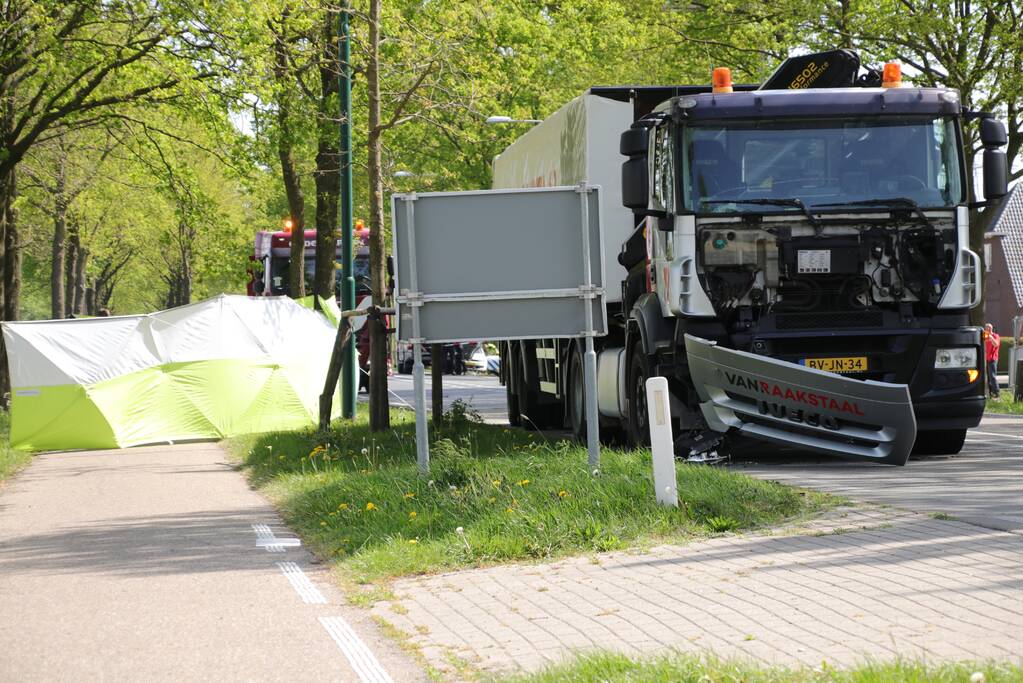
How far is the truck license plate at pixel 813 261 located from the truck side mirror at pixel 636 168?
1.38 m

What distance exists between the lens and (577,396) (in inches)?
647

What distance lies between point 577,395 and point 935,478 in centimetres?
514

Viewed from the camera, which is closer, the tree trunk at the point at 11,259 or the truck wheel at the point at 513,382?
the truck wheel at the point at 513,382

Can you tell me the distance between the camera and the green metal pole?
20.2 m

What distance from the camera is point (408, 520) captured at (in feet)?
32.5

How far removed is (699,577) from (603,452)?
4.62 meters

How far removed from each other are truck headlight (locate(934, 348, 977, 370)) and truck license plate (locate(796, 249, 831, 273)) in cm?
125

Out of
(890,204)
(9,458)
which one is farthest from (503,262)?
(9,458)

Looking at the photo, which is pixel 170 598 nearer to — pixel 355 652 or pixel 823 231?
pixel 355 652

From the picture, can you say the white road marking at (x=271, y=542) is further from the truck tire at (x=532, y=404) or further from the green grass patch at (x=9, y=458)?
the truck tire at (x=532, y=404)

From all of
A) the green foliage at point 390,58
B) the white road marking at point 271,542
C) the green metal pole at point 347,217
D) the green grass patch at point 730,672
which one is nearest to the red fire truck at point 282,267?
the green foliage at point 390,58

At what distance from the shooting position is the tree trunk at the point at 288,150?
895 inches

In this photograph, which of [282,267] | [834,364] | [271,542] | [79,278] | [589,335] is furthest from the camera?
[79,278]

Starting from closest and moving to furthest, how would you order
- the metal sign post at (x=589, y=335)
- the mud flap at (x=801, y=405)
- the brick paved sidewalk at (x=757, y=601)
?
the brick paved sidewalk at (x=757, y=601)
the metal sign post at (x=589, y=335)
the mud flap at (x=801, y=405)
